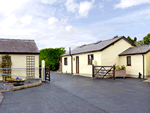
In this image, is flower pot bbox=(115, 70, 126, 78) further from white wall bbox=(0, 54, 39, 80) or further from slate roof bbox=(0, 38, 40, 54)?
slate roof bbox=(0, 38, 40, 54)

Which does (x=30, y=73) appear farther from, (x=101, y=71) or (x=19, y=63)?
(x=101, y=71)

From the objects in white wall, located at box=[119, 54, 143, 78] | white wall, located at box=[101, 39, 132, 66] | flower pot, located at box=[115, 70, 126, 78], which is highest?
white wall, located at box=[101, 39, 132, 66]

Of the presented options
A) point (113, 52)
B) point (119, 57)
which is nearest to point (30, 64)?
point (113, 52)

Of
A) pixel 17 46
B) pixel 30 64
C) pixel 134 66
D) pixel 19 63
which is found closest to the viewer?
pixel 19 63

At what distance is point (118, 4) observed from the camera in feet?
42.7

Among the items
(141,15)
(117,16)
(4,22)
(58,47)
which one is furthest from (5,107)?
(58,47)

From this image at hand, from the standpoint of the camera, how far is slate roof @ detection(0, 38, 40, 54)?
12508mm

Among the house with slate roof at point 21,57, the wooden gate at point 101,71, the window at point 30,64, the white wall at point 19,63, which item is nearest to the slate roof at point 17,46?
the house with slate roof at point 21,57

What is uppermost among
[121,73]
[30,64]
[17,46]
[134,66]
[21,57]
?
[17,46]

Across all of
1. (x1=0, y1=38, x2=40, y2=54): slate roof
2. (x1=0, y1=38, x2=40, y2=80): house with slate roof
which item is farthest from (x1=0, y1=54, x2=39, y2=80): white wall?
(x1=0, y1=38, x2=40, y2=54): slate roof

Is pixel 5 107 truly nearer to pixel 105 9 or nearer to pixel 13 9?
pixel 13 9

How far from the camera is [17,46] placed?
43.8 ft

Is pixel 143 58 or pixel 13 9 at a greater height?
pixel 13 9

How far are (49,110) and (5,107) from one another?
1.75 metres
